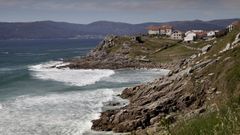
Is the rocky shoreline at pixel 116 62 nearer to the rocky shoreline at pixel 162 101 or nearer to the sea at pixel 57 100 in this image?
the sea at pixel 57 100

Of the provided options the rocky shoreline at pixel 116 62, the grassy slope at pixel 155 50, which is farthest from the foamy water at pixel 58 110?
the grassy slope at pixel 155 50

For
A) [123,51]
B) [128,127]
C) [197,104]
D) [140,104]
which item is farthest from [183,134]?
[123,51]

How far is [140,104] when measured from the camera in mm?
47250

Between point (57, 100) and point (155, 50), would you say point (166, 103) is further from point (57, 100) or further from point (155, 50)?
point (155, 50)

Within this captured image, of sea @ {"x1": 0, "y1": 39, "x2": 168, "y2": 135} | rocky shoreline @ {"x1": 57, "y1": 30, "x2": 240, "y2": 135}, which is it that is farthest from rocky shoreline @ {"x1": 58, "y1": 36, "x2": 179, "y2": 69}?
rocky shoreline @ {"x1": 57, "y1": 30, "x2": 240, "y2": 135}

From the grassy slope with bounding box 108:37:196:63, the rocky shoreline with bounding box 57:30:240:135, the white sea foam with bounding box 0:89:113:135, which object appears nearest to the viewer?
the rocky shoreline with bounding box 57:30:240:135

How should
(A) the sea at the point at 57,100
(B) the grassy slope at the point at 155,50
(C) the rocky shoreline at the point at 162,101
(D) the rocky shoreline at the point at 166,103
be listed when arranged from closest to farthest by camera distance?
(C) the rocky shoreline at the point at 162,101 < (D) the rocky shoreline at the point at 166,103 < (A) the sea at the point at 57,100 < (B) the grassy slope at the point at 155,50

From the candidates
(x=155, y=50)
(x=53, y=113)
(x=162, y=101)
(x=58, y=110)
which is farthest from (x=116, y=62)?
Result: (x=162, y=101)

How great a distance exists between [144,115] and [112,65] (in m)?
65.4

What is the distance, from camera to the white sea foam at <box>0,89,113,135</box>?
137 feet

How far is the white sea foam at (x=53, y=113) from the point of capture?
4169 centimetres

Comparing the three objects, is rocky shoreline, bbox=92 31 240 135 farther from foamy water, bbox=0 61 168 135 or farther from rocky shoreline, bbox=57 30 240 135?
foamy water, bbox=0 61 168 135

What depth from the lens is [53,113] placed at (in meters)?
49.3

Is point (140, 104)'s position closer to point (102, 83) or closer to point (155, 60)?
point (102, 83)
